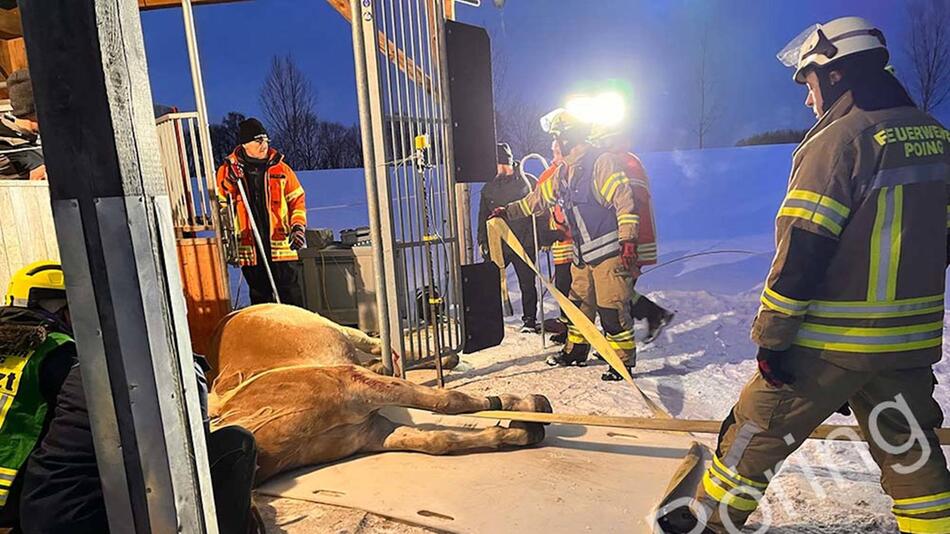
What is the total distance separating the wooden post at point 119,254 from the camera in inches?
47.1

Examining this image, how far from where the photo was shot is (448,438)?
119 inches

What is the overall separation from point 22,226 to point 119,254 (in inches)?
115

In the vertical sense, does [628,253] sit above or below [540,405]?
above

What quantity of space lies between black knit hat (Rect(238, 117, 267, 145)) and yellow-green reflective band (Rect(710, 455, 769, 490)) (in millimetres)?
4623

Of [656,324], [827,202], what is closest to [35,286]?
[827,202]

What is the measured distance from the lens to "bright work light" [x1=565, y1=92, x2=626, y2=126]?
185 inches

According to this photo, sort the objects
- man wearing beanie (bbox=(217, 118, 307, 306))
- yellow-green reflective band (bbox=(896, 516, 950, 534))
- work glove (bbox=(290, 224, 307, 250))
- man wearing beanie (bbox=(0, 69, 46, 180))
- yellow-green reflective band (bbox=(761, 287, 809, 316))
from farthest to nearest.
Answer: work glove (bbox=(290, 224, 307, 250)) → man wearing beanie (bbox=(217, 118, 307, 306)) → man wearing beanie (bbox=(0, 69, 46, 180)) → yellow-green reflective band (bbox=(761, 287, 809, 316)) → yellow-green reflective band (bbox=(896, 516, 950, 534))

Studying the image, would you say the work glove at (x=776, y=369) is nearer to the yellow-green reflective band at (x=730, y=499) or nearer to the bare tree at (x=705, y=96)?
the yellow-green reflective band at (x=730, y=499)

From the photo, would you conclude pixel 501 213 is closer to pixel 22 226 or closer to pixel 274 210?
pixel 274 210

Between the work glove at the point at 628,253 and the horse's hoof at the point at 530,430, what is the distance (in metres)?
1.64

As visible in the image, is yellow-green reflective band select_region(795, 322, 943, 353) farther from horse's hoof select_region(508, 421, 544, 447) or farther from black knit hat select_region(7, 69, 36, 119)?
black knit hat select_region(7, 69, 36, 119)

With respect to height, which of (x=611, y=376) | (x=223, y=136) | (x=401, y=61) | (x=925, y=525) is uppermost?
(x=223, y=136)

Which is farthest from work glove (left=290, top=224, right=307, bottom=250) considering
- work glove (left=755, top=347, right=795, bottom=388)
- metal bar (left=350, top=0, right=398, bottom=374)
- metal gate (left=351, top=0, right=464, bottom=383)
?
work glove (left=755, top=347, right=795, bottom=388)

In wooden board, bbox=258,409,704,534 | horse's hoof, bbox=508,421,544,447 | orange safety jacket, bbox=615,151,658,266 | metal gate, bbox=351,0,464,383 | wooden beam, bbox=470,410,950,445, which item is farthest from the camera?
orange safety jacket, bbox=615,151,658,266
